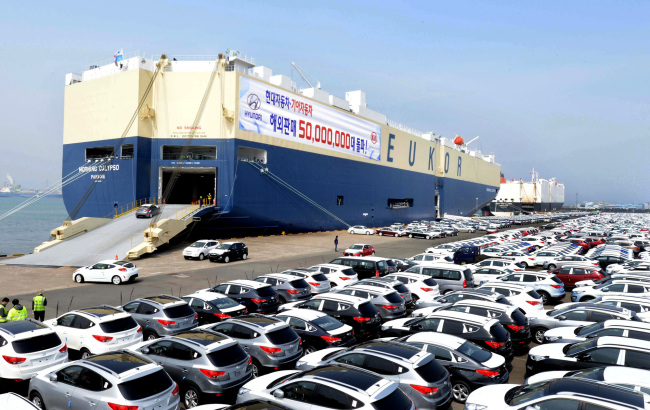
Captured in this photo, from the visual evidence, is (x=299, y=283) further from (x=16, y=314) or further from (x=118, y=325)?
(x=16, y=314)

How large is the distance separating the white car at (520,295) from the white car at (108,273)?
56.7ft

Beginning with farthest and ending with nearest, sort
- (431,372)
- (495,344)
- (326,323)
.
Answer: (326,323)
(495,344)
(431,372)

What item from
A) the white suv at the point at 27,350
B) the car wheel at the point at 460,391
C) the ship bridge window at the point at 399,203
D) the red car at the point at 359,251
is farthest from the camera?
the ship bridge window at the point at 399,203

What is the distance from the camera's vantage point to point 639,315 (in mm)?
14023

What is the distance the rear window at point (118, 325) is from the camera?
11.3 metres

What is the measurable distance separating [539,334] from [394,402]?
963 cm

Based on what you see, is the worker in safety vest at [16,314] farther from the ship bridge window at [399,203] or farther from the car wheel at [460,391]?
the ship bridge window at [399,203]

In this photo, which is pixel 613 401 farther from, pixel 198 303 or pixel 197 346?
pixel 198 303

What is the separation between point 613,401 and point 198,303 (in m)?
11.8

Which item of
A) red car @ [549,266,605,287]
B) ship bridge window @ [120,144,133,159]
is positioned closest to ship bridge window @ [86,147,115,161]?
ship bridge window @ [120,144,133,159]

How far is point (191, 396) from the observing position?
9195 millimetres

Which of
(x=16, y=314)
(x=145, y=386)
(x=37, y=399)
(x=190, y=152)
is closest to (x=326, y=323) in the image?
(x=145, y=386)

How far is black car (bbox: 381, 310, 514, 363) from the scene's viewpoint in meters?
11.5

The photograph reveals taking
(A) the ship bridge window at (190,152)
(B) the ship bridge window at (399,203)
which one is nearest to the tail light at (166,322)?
(A) the ship bridge window at (190,152)
